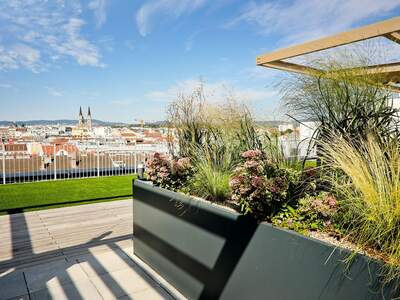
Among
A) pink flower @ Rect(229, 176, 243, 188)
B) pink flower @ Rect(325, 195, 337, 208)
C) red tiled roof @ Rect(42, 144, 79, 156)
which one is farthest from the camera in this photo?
red tiled roof @ Rect(42, 144, 79, 156)

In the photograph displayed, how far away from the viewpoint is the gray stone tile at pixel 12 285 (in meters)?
2.76

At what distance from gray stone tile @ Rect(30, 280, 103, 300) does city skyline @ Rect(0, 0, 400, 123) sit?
90.1 inches

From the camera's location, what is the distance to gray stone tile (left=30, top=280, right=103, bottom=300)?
2.71 m

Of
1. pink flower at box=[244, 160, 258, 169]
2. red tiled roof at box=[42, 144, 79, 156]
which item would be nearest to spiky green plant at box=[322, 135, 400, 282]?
pink flower at box=[244, 160, 258, 169]

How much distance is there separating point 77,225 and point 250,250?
3646 mm

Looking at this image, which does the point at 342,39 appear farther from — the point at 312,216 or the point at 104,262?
the point at 104,262

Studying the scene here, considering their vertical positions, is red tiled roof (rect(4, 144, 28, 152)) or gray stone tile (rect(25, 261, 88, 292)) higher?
red tiled roof (rect(4, 144, 28, 152))

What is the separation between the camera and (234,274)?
215cm

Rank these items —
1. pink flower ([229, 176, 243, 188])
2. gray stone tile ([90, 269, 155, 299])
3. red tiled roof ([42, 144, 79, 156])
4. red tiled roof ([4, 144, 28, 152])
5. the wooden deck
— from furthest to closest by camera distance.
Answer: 1. red tiled roof ([42, 144, 79, 156])
2. red tiled roof ([4, 144, 28, 152])
3. the wooden deck
4. gray stone tile ([90, 269, 155, 299])
5. pink flower ([229, 176, 243, 188])

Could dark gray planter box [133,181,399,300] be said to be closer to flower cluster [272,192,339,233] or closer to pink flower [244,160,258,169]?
flower cluster [272,192,339,233]

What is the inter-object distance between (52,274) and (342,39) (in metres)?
3.73

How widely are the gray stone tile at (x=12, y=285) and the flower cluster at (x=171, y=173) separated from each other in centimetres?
165

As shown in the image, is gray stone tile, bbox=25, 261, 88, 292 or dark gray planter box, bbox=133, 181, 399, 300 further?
gray stone tile, bbox=25, 261, 88, 292

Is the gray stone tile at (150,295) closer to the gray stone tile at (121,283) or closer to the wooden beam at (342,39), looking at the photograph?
the gray stone tile at (121,283)
